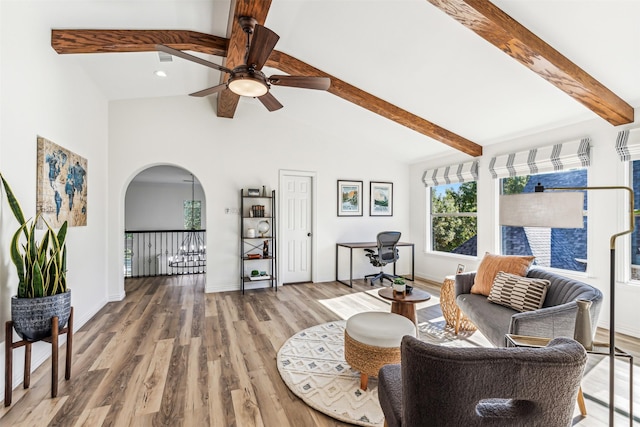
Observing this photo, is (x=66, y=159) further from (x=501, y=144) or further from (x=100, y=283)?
(x=501, y=144)

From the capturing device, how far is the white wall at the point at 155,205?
10.1 m

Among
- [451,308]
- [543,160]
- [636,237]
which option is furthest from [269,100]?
[636,237]

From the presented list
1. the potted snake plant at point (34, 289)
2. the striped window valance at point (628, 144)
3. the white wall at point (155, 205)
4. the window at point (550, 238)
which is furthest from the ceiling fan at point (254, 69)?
the white wall at point (155, 205)

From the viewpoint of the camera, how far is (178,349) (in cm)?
287

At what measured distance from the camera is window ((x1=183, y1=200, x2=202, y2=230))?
10983mm

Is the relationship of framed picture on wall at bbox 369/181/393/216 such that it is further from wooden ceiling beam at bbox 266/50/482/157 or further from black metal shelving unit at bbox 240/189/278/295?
black metal shelving unit at bbox 240/189/278/295

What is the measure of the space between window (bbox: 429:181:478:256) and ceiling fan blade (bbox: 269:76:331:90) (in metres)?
3.67

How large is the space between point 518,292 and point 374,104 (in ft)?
9.37

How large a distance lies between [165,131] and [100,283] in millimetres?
2395

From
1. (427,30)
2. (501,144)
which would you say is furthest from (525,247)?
(427,30)

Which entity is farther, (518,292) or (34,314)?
(518,292)

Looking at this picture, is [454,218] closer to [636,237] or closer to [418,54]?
[636,237]

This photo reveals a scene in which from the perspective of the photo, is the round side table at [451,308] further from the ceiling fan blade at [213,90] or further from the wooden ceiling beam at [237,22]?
the wooden ceiling beam at [237,22]

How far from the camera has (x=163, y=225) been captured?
10.6 m
